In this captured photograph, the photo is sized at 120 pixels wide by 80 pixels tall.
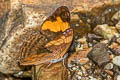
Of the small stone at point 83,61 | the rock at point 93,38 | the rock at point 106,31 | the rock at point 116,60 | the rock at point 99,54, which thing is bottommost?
the small stone at point 83,61

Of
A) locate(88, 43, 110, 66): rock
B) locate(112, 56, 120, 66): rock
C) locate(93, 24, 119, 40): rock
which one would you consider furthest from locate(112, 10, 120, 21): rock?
locate(112, 56, 120, 66): rock

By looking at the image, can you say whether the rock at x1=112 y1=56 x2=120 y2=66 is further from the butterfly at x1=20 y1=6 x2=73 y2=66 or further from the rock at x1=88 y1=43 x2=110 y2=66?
the butterfly at x1=20 y1=6 x2=73 y2=66

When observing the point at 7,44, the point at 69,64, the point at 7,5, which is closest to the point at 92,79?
the point at 69,64

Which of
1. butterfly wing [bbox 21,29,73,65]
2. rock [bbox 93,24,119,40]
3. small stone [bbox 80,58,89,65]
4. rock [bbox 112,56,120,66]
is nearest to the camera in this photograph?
butterfly wing [bbox 21,29,73,65]

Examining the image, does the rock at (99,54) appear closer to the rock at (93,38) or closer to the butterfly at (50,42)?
the rock at (93,38)

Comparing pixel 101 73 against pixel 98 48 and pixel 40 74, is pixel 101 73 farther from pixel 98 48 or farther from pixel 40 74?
pixel 40 74

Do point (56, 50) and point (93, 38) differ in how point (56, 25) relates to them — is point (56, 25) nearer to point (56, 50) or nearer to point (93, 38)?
point (56, 50)

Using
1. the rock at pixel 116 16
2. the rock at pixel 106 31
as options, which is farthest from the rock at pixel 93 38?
the rock at pixel 116 16
